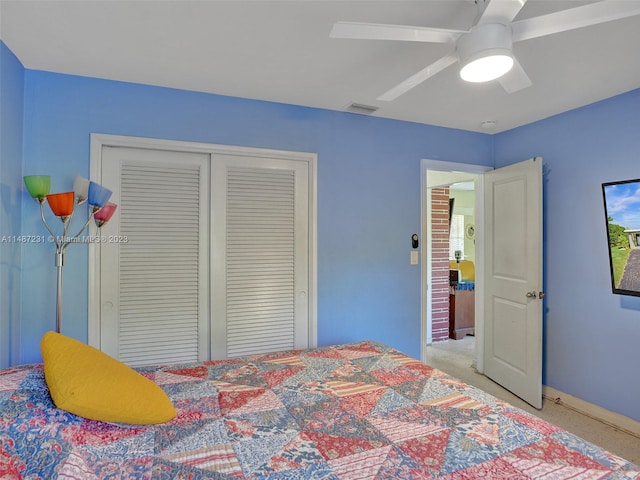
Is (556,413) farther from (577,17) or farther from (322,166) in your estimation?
(577,17)

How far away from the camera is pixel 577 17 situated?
1206 mm

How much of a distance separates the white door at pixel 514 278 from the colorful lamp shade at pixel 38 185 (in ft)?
11.2

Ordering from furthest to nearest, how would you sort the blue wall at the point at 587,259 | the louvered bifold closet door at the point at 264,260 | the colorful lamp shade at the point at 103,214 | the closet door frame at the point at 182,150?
the louvered bifold closet door at the point at 264,260 < the blue wall at the point at 587,259 < the closet door frame at the point at 182,150 < the colorful lamp shade at the point at 103,214

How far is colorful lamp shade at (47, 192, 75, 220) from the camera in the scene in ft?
6.49

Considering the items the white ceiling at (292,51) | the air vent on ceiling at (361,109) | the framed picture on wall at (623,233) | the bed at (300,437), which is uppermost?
the air vent on ceiling at (361,109)

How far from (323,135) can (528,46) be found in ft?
4.95

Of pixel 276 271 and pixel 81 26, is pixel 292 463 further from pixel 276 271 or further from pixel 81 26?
pixel 81 26

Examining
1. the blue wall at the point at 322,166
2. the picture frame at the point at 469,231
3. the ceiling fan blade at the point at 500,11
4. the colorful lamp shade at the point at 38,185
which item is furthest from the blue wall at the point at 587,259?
the picture frame at the point at 469,231

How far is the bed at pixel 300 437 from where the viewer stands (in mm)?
1062

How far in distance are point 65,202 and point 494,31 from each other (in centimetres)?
221

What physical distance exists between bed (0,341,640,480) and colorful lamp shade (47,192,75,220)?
86 centimetres

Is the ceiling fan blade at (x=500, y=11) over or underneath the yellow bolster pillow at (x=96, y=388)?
over

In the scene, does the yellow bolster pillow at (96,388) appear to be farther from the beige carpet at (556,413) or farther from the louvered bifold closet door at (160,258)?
the beige carpet at (556,413)

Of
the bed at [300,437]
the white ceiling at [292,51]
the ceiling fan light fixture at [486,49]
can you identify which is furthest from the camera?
the white ceiling at [292,51]
